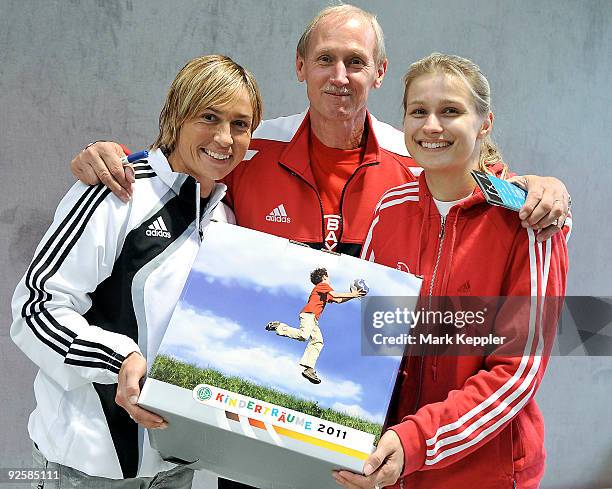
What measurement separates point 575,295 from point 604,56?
113 cm

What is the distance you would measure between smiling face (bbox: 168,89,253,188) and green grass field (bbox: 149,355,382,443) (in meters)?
0.44

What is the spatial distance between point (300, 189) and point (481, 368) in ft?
2.12

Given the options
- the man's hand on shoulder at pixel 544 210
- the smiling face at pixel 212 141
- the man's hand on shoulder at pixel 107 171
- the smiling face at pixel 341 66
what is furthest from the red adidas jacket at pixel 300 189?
the man's hand on shoulder at pixel 544 210

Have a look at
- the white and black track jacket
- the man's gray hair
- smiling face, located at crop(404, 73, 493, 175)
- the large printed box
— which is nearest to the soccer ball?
the large printed box

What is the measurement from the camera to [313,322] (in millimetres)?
1144

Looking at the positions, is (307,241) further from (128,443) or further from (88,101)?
(88,101)

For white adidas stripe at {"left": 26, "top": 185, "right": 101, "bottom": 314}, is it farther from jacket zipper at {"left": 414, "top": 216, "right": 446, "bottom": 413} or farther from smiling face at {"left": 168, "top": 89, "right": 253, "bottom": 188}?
jacket zipper at {"left": 414, "top": 216, "right": 446, "bottom": 413}

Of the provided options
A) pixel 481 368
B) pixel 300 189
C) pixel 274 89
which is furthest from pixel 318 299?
pixel 274 89

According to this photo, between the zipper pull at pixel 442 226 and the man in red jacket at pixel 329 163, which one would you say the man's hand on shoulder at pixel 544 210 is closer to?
the zipper pull at pixel 442 226

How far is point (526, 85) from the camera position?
304 cm

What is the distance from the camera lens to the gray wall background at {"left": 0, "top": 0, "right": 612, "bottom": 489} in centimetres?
224

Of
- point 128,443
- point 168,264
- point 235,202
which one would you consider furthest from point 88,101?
point 128,443

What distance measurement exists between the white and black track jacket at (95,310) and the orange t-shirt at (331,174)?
1.27ft

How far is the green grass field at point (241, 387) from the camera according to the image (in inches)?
43.0
